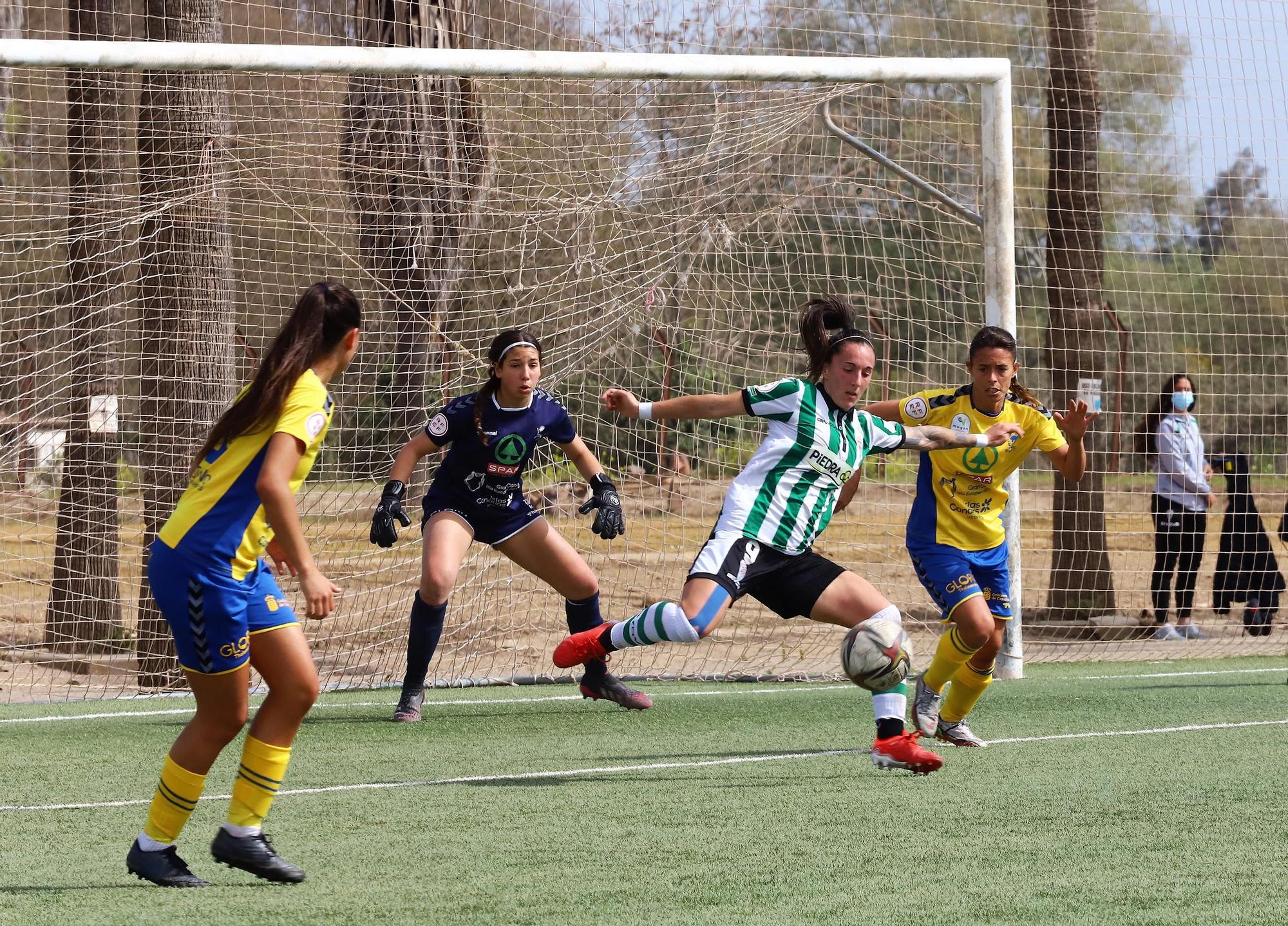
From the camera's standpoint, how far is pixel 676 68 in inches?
340

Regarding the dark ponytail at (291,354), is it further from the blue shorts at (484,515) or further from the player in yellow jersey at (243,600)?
the blue shorts at (484,515)

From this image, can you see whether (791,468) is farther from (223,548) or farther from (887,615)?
(223,548)

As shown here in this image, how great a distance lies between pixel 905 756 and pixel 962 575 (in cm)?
132

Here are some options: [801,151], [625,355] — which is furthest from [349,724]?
[801,151]

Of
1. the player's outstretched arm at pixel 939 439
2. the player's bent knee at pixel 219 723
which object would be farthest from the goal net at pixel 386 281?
the player's bent knee at pixel 219 723

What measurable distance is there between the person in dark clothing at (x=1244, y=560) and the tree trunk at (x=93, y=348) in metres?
8.55

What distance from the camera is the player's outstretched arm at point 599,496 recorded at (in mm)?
7004

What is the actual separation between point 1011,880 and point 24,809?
3.47 meters

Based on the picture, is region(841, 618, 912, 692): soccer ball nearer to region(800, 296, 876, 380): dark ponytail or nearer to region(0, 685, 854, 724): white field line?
region(800, 296, 876, 380): dark ponytail

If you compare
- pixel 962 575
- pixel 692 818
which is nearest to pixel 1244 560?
pixel 962 575

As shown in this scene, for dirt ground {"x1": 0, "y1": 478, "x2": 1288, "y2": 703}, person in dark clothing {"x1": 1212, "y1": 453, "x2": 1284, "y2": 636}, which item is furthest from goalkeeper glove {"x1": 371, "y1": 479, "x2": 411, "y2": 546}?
person in dark clothing {"x1": 1212, "y1": 453, "x2": 1284, "y2": 636}

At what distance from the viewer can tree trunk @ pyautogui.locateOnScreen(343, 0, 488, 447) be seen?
9.64 m

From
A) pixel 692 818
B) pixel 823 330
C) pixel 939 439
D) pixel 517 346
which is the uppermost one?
pixel 823 330

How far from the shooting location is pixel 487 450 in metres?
7.33
